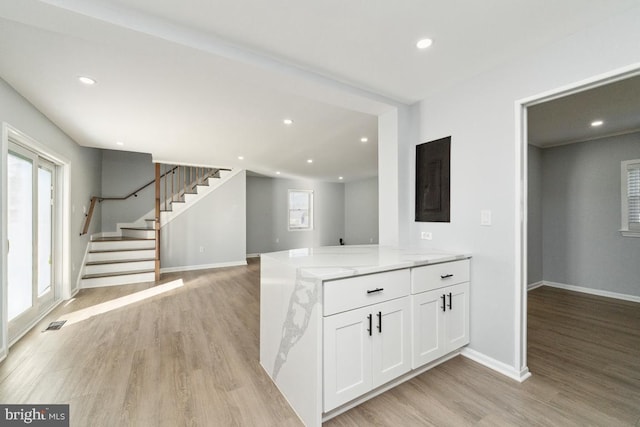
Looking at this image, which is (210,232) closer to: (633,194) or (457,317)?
(457,317)

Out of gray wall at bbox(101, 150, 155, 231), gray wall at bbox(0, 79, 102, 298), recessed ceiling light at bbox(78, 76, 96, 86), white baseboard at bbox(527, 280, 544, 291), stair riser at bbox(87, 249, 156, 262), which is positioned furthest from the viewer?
gray wall at bbox(101, 150, 155, 231)

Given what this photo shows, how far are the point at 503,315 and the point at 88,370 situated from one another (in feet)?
10.9

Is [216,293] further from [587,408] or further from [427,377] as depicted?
[587,408]

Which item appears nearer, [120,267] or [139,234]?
[120,267]

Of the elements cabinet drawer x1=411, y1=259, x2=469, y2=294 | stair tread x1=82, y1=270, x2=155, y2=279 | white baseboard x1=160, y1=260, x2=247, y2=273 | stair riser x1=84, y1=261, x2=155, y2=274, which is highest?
cabinet drawer x1=411, y1=259, x2=469, y2=294

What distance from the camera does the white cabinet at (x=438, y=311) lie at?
192 centimetres

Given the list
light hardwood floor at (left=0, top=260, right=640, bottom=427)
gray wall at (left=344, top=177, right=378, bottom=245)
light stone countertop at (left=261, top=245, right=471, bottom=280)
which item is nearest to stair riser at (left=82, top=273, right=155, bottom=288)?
light hardwood floor at (left=0, top=260, right=640, bottom=427)

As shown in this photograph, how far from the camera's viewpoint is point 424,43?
1.83m

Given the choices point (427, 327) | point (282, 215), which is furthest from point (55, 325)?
point (282, 215)

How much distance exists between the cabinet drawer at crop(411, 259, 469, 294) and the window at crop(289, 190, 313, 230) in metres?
6.73

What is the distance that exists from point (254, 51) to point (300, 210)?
23.2ft

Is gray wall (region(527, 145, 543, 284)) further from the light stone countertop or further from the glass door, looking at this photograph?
the glass door

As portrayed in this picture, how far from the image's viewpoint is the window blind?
3.70m

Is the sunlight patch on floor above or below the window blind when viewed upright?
below
